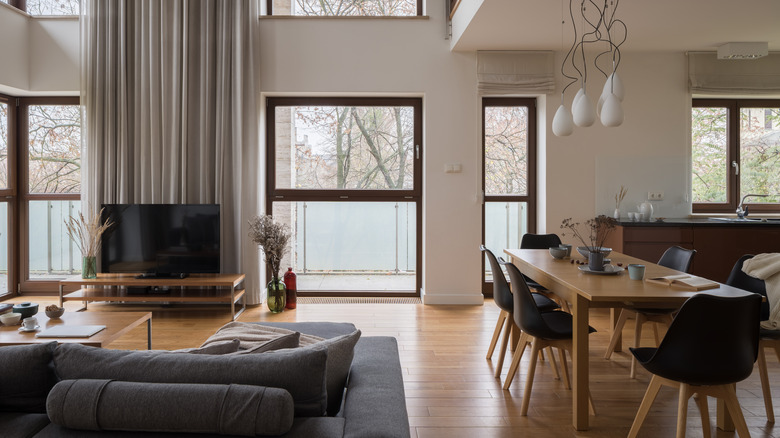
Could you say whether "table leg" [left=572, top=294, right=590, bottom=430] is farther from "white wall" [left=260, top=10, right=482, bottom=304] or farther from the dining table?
"white wall" [left=260, top=10, right=482, bottom=304]

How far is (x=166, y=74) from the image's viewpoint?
5.00 m

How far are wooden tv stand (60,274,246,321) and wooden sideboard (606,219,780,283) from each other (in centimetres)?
369

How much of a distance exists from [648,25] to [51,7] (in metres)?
5.84

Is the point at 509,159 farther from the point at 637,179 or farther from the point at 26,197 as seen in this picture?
the point at 26,197

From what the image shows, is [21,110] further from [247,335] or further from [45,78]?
[247,335]

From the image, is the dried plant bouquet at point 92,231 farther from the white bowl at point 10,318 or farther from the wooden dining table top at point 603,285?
the wooden dining table top at point 603,285

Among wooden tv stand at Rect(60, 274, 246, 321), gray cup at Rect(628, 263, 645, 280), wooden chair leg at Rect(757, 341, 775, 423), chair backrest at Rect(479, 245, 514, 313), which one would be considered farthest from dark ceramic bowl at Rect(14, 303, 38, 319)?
wooden chair leg at Rect(757, 341, 775, 423)

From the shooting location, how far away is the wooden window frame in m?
5.44

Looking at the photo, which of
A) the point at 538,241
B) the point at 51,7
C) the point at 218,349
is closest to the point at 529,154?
the point at 538,241

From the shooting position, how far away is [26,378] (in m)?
1.46

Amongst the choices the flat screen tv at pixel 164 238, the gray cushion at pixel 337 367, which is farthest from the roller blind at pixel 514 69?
the gray cushion at pixel 337 367

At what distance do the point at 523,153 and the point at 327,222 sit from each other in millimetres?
2256

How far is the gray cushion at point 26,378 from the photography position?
1.45 m

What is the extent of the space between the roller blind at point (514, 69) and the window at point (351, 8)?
36.6 inches
